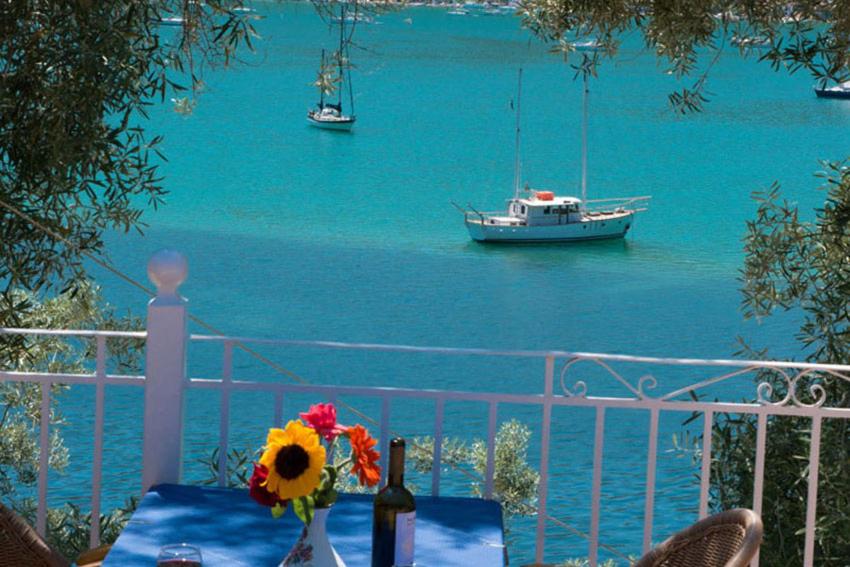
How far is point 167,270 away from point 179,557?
1.03 m

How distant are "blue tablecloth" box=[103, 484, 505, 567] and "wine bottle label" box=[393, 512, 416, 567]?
13cm

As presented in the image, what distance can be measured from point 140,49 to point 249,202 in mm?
31836

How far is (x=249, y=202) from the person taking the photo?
35.5 meters

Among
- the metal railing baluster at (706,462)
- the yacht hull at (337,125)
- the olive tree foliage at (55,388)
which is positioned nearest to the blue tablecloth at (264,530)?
the metal railing baluster at (706,462)

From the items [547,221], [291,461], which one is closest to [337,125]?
[547,221]

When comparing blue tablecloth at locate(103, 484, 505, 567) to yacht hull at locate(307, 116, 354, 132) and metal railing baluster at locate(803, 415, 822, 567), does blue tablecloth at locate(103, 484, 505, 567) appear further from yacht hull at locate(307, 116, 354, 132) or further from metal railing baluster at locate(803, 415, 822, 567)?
yacht hull at locate(307, 116, 354, 132)

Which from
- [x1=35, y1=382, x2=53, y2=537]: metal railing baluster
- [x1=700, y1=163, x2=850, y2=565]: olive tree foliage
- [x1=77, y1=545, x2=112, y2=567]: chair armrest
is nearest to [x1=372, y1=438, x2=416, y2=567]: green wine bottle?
[x1=77, y1=545, x2=112, y2=567]: chair armrest

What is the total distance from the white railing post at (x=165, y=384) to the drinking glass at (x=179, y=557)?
0.93m

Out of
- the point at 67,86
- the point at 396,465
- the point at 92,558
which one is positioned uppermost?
the point at 67,86

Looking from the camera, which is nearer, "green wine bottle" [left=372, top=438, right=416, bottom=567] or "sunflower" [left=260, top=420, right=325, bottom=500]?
"sunflower" [left=260, top=420, right=325, bottom=500]

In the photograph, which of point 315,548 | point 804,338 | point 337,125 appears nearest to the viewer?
point 315,548

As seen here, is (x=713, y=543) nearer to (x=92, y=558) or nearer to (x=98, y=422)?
(x=92, y=558)

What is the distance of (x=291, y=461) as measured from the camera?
203 cm

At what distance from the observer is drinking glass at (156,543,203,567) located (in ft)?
6.59
